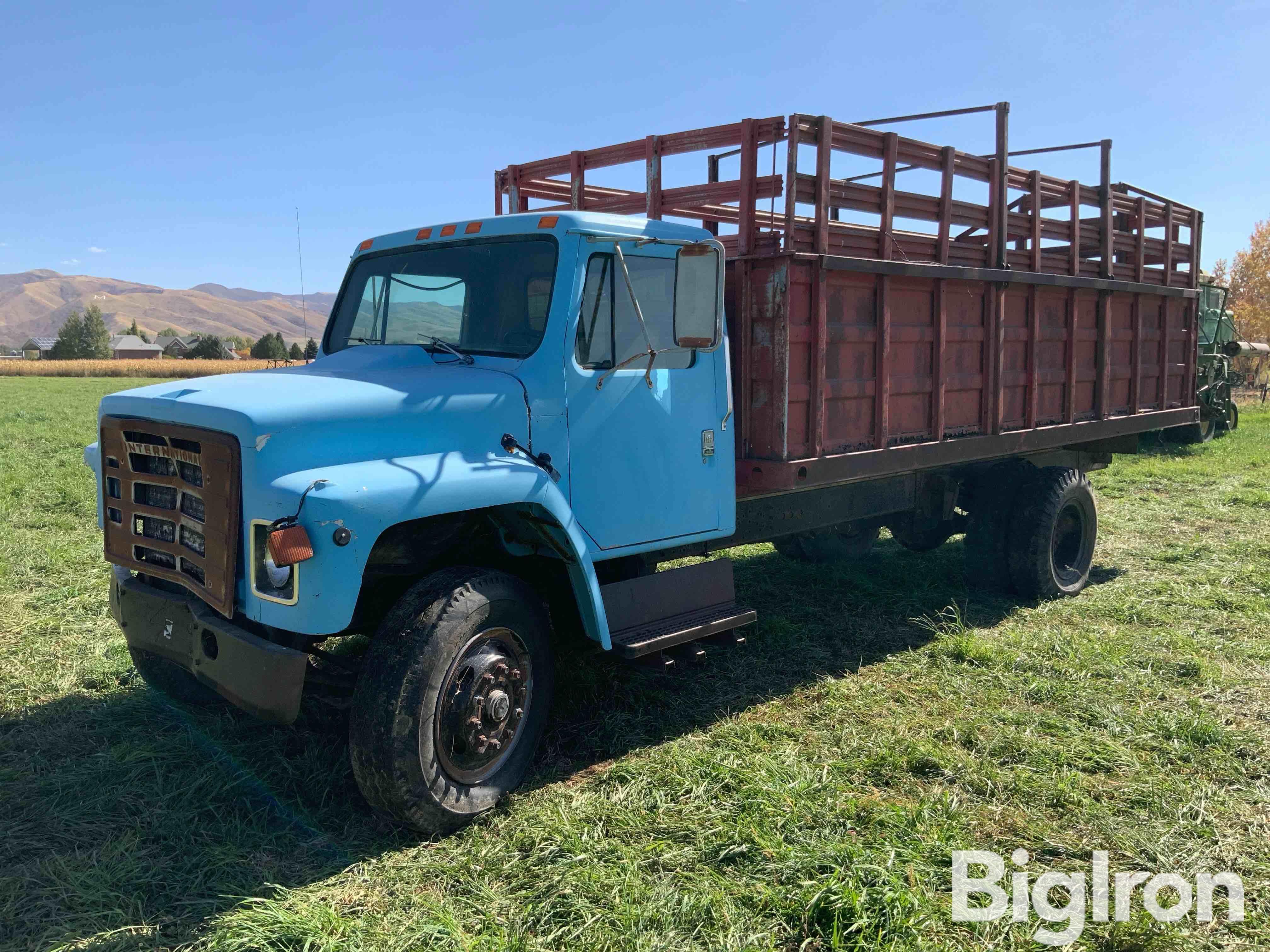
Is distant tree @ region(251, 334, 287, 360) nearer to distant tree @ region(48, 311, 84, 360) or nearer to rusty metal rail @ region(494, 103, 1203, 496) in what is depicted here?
distant tree @ region(48, 311, 84, 360)

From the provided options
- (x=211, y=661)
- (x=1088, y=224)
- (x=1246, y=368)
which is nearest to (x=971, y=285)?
(x=1088, y=224)

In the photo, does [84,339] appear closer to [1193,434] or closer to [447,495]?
[1193,434]

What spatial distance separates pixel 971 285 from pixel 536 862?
4.44m

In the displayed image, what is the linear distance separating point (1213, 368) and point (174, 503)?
18166mm

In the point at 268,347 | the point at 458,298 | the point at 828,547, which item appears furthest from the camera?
the point at 268,347

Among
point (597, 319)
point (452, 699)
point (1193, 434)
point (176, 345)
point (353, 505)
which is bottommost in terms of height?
point (452, 699)

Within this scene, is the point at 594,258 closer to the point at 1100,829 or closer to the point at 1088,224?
the point at 1100,829

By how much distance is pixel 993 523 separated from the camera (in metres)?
6.99

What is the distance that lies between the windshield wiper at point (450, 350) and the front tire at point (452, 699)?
950 millimetres

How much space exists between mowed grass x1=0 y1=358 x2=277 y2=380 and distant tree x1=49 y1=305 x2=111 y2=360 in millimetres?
28675

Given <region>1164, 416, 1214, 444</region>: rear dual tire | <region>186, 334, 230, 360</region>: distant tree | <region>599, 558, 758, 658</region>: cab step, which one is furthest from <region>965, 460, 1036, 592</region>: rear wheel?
<region>186, 334, 230, 360</region>: distant tree

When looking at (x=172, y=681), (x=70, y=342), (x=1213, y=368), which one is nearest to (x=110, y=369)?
(x=70, y=342)

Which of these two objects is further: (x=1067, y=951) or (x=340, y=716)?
(x=340, y=716)

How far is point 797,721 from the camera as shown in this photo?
4.77 metres
